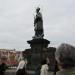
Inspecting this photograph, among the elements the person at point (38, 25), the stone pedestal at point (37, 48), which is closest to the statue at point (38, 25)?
the person at point (38, 25)

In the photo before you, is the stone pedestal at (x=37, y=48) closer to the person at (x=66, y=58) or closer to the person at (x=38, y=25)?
the person at (x=38, y=25)

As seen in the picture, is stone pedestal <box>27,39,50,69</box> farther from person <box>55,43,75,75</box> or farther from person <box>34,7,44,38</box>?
Answer: person <box>55,43,75,75</box>

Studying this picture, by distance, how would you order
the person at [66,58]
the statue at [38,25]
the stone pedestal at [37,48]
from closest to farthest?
the person at [66,58]
the stone pedestal at [37,48]
the statue at [38,25]

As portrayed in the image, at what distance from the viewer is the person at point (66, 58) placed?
7.55ft

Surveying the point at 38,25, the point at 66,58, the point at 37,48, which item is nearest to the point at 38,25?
the point at 38,25

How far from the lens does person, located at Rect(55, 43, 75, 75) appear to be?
2.30 m

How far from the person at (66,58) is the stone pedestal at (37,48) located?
22296mm

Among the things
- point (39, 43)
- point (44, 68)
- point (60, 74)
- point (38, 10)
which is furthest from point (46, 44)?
point (60, 74)

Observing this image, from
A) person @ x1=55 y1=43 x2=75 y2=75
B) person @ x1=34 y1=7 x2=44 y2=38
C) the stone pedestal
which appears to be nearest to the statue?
person @ x1=34 y1=7 x2=44 y2=38

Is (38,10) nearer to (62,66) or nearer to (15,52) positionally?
(15,52)

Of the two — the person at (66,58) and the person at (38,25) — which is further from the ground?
the person at (38,25)

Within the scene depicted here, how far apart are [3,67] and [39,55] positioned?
1049cm

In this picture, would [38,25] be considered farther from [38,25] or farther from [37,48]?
[37,48]

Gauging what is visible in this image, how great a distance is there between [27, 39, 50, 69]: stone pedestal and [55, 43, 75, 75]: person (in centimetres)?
2230
